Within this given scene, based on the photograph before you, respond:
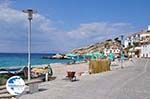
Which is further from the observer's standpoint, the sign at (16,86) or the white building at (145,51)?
the white building at (145,51)

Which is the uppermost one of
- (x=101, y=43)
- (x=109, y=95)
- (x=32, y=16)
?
(x=101, y=43)

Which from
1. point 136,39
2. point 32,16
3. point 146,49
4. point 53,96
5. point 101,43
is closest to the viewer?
point 53,96

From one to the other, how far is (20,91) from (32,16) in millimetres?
5863

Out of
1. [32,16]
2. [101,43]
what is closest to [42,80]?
[32,16]

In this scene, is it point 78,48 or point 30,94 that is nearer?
point 30,94

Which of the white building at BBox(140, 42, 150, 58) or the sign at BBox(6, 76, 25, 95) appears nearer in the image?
the sign at BBox(6, 76, 25, 95)

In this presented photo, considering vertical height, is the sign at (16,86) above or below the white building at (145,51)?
below

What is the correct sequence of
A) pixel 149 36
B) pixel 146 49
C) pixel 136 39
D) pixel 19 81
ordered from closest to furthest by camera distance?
1. pixel 19 81
2. pixel 146 49
3. pixel 149 36
4. pixel 136 39

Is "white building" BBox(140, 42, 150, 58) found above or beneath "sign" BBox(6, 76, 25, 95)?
above

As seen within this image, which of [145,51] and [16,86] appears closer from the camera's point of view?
[16,86]

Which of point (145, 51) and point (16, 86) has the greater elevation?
point (145, 51)

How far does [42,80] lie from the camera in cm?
2334

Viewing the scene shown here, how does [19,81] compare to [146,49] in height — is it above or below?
below

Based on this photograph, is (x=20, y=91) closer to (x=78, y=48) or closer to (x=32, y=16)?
(x=32, y=16)
